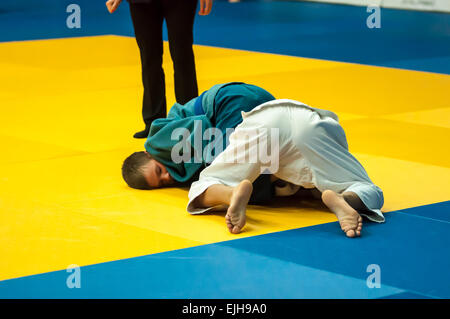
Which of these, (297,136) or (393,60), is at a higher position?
(297,136)

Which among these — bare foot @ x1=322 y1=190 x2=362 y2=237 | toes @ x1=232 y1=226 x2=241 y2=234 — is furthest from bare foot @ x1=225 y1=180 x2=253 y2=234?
bare foot @ x1=322 y1=190 x2=362 y2=237

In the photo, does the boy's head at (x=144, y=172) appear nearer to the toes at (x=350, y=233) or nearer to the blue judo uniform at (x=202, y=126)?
the blue judo uniform at (x=202, y=126)

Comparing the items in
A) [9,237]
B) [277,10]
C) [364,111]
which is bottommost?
[277,10]

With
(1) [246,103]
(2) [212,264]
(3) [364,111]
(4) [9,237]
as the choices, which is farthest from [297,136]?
(3) [364,111]

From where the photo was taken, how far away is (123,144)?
262 inches

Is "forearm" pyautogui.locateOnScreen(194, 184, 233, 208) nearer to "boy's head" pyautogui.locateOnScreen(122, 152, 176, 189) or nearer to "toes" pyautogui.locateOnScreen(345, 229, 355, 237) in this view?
"boy's head" pyautogui.locateOnScreen(122, 152, 176, 189)

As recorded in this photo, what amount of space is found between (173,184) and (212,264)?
4.91 feet

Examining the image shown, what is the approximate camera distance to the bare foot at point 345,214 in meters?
4.43

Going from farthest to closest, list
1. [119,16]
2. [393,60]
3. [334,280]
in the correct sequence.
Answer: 1. [119,16]
2. [393,60]
3. [334,280]

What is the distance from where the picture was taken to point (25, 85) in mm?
9328

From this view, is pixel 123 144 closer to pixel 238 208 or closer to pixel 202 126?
pixel 202 126

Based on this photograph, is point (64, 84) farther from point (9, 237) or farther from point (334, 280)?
point (334, 280)

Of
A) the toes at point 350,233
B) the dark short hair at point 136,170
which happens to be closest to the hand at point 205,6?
the dark short hair at point 136,170

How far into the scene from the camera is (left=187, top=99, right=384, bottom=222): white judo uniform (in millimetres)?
4730
